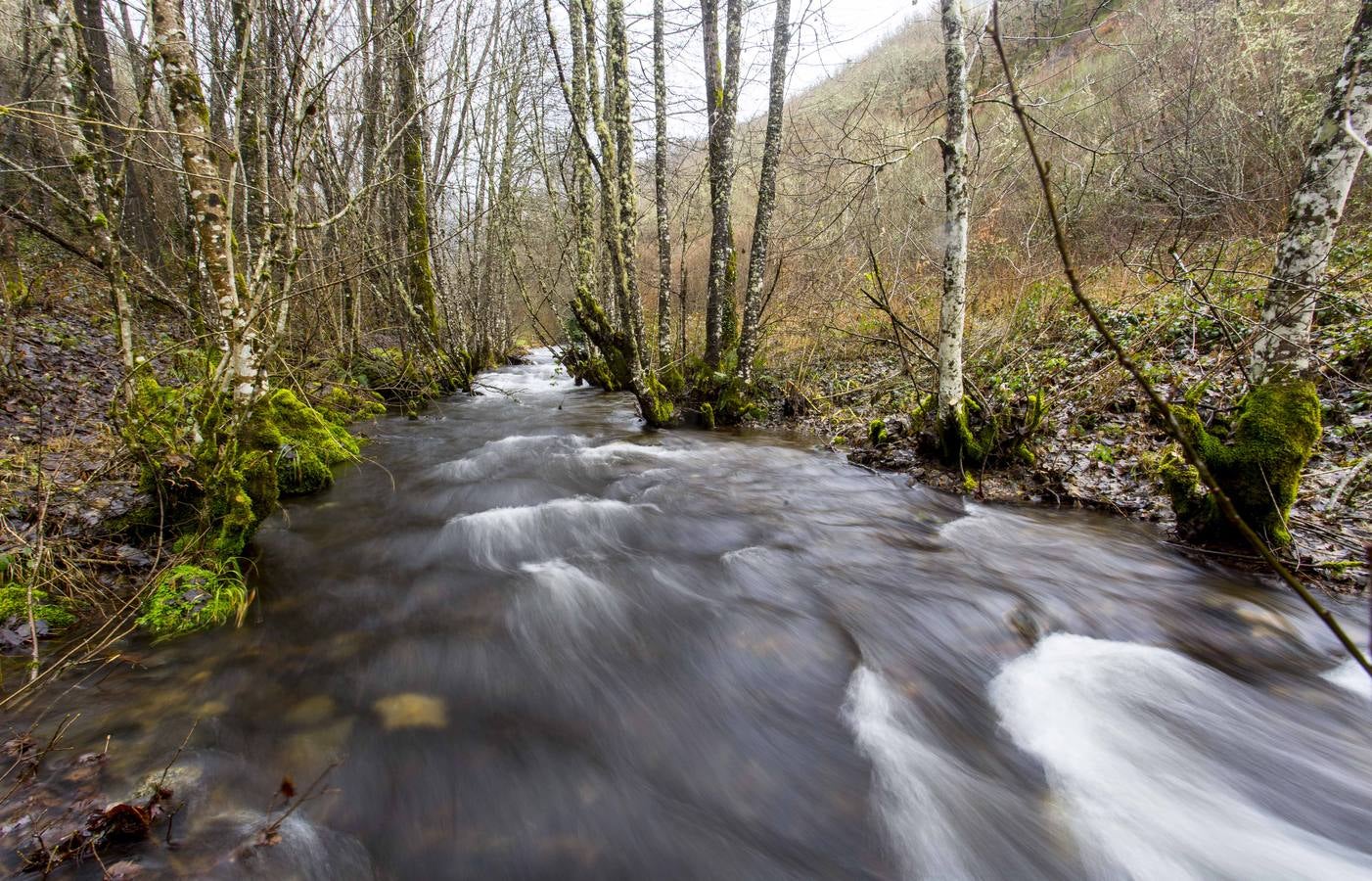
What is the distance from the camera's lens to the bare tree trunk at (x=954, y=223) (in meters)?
4.64

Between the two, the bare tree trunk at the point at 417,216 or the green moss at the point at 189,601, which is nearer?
the green moss at the point at 189,601

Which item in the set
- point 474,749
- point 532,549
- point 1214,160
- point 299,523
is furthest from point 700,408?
point 1214,160

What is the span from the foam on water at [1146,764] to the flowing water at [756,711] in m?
0.01

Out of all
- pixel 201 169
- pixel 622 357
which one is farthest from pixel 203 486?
pixel 622 357

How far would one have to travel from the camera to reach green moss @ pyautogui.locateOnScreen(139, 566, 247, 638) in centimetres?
321

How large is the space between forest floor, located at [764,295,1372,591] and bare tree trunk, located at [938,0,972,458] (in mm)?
732

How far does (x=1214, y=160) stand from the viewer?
10.6m

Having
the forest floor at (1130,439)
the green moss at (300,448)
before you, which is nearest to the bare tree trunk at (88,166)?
the green moss at (300,448)

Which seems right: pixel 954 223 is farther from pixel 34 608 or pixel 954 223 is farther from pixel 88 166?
pixel 88 166

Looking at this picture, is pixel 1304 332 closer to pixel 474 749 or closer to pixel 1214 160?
pixel 474 749

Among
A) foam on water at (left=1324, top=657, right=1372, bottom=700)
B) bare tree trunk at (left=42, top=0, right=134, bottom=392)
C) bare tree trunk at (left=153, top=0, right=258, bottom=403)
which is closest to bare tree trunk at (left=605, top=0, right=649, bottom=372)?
bare tree trunk at (left=153, top=0, right=258, bottom=403)

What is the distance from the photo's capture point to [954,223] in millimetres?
4895

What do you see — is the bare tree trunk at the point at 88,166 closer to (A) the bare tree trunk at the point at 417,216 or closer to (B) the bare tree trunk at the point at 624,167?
(B) the bare tree trunk at the point at 624,167

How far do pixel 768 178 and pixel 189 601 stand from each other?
8.08 metres
